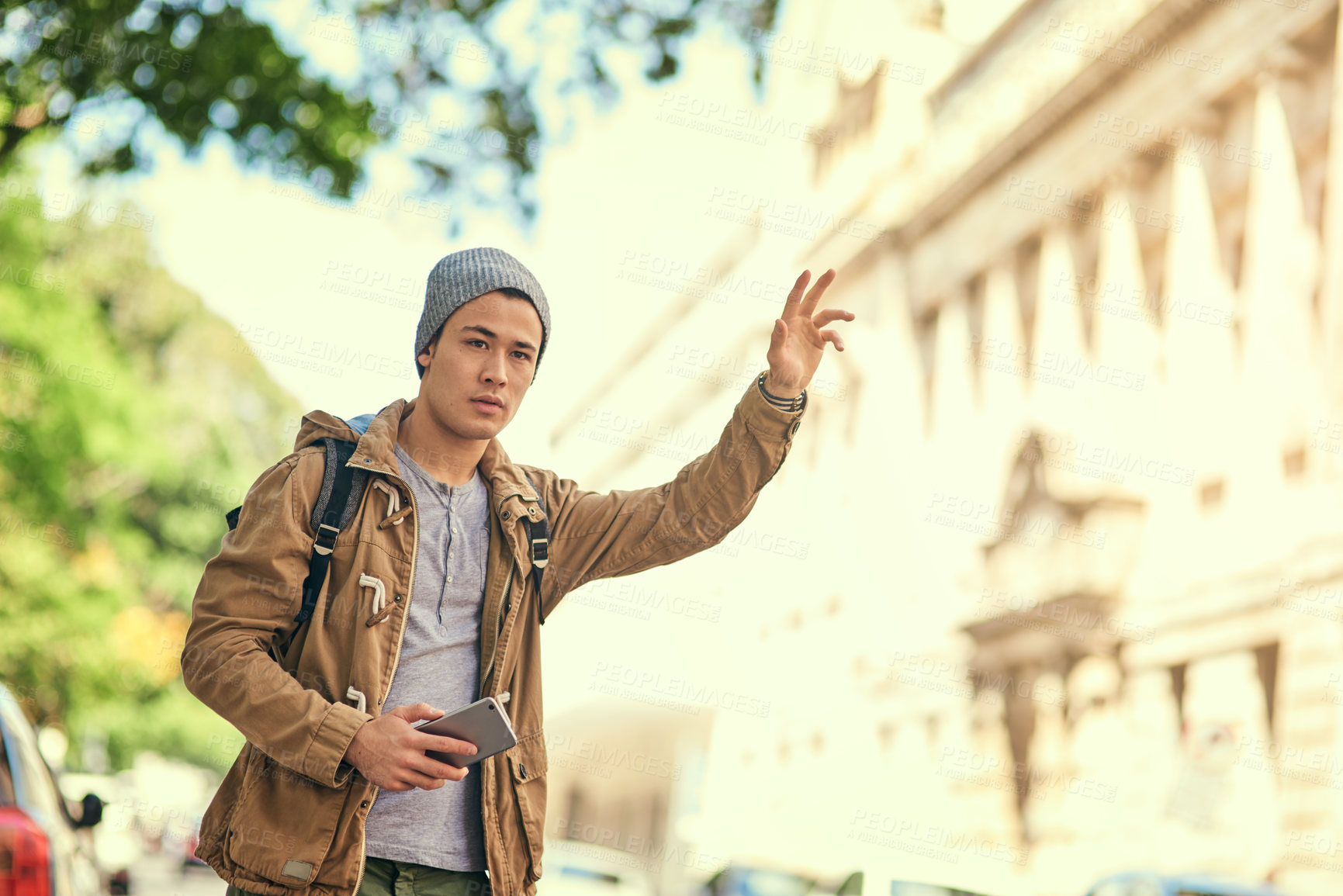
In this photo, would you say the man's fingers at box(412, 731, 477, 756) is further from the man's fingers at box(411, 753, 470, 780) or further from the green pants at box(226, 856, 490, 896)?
the green pants at box(226, 856, 490, 896)

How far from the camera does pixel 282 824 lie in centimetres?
244

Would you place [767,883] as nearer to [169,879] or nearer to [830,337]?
[830,337]

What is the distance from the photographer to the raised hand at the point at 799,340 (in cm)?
293

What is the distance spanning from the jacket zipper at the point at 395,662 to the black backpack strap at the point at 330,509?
0.30 feet

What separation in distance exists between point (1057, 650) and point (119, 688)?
43.5ft

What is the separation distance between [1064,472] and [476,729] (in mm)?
14681

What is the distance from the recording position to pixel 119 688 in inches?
810

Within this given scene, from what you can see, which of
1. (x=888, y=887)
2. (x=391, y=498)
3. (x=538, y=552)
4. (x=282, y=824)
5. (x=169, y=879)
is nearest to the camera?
(x=282, y=824)

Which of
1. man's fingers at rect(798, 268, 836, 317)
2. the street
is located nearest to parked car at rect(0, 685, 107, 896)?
man's fingers at rect(798, 268, 836, 317)

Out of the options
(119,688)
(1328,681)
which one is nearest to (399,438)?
(1328,681)

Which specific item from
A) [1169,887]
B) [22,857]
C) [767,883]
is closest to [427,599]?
[22,857]

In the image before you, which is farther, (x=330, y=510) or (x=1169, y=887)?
(x=1169, y=887)

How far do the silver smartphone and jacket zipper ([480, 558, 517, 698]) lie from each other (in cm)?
29

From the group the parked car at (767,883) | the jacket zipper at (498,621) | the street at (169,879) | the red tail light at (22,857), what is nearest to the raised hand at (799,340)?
the jacket zipper at (498,621)
